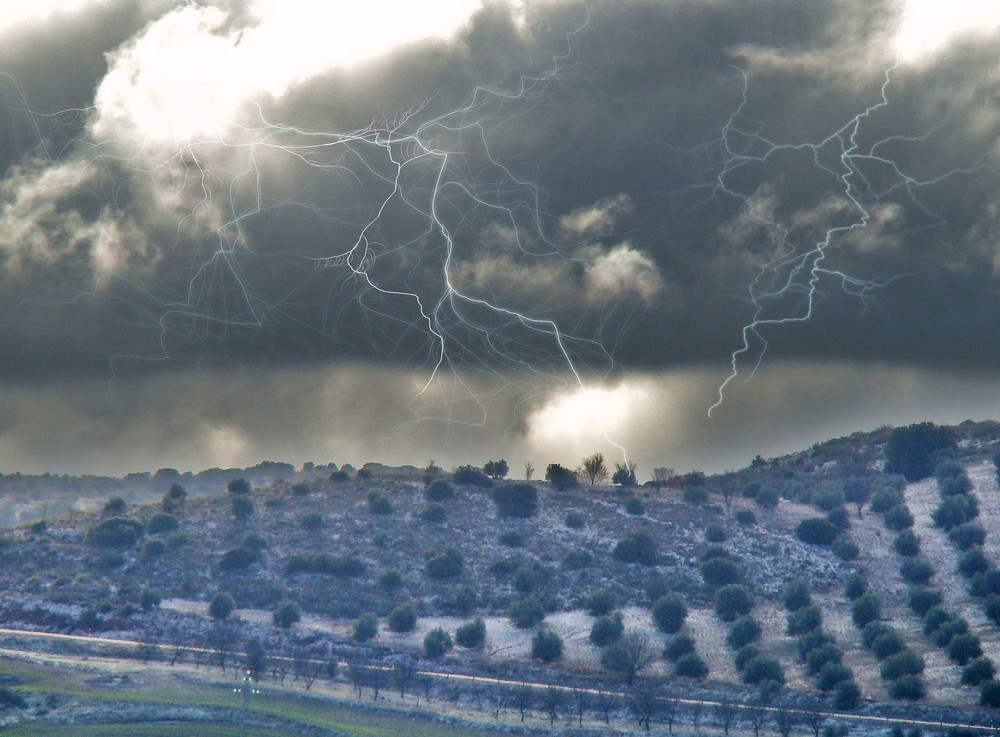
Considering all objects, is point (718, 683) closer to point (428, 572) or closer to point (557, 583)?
point (557, 583)

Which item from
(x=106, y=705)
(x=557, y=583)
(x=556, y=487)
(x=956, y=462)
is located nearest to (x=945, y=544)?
(x=956, y=462)

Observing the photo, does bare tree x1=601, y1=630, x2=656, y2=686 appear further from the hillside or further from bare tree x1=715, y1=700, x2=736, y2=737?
bare tree x1=715, y1=700, x2=736, y2=737

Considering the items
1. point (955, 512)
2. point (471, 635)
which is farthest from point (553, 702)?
point (955, 512)

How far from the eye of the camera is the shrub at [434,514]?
392 feet

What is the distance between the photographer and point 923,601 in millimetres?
91875

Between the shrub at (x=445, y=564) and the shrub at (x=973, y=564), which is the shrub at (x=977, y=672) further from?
the shrub at (x=445, y=564)

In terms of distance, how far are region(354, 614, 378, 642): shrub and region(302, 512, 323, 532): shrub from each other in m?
25.3

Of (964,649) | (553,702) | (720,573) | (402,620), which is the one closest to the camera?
(553,702)

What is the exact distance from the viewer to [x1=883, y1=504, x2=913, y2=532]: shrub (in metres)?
112

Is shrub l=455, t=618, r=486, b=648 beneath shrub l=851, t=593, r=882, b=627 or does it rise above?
beneath

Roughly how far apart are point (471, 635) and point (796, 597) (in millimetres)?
25313

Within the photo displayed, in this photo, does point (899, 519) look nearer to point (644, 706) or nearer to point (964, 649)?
point (964, 649)

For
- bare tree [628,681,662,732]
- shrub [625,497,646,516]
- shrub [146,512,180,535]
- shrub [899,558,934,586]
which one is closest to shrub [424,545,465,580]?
shrub [625,497,646,516]

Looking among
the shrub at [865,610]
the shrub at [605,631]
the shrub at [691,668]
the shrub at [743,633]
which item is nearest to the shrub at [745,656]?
the shrub at [691,668]
